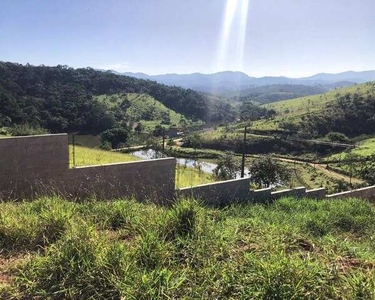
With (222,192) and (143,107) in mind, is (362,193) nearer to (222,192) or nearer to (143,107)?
(222,192)

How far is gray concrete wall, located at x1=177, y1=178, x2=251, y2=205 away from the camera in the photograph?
838 centimetres

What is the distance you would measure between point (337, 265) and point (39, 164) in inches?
221

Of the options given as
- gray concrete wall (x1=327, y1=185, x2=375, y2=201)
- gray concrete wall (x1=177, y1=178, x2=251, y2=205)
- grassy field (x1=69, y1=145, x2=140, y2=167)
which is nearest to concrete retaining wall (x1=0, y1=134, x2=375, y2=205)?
gray concrete wall (x1=177, y1=178, x2=251, y2=205)

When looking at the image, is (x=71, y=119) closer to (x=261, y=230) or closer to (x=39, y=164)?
(x=39, y=164)

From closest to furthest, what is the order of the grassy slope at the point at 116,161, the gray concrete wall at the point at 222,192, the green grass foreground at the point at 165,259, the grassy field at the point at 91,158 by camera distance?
the green grass foreground at the point at 165,259 < the gray concrete wall at the point at 222,192 < the grassy slope at the point at 116,161 < the grassy field at the point at 91,158

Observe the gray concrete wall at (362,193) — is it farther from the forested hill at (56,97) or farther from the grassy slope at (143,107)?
the grassy slope at (143,107)

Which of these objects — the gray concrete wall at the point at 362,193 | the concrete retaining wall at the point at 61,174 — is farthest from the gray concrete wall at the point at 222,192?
the gray concrete wall at the point at 362,193

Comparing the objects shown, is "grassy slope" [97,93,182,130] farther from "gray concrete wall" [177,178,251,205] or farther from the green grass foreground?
the green grass foreground

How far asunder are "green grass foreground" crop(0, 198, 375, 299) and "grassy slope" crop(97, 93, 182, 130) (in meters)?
78.1

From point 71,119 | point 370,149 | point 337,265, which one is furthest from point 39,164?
point 370,149

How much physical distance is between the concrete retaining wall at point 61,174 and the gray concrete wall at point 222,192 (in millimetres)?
701

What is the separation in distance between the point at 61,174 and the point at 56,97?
2098 inches

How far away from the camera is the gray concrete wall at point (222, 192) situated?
27.5ft

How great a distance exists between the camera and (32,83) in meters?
64.1
